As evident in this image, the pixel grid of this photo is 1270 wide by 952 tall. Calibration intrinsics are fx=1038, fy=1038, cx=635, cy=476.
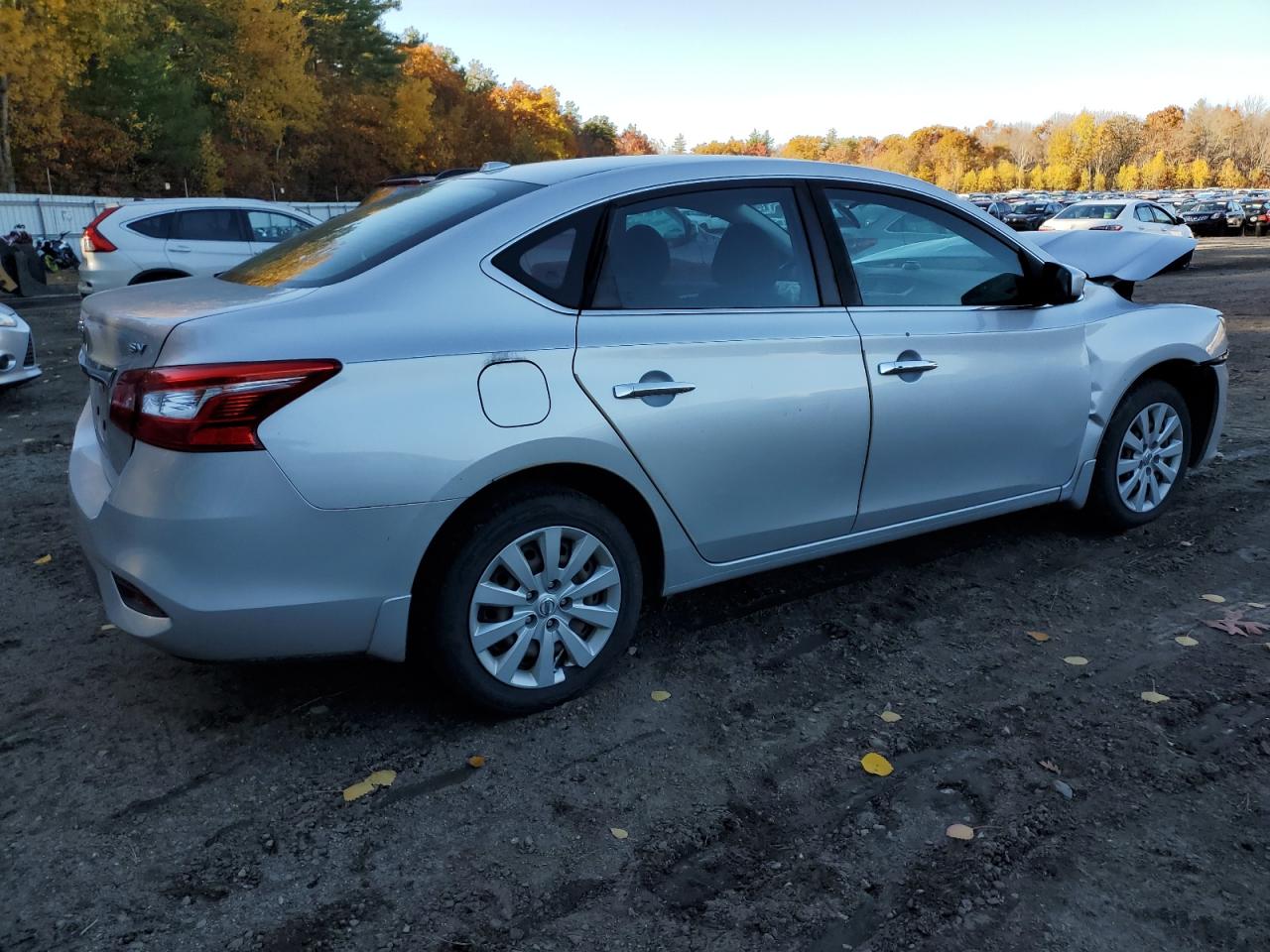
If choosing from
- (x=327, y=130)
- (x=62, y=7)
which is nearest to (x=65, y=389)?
(x=62, y=7)

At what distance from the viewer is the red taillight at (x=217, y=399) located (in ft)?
8.82

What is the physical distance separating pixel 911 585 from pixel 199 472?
9.56ft

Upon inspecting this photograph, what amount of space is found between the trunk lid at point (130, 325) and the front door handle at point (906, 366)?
2.00 metres

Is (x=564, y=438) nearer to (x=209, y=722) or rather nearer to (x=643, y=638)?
(x=643, y=638)

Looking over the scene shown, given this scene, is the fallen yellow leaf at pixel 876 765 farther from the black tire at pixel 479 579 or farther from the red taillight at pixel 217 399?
the red taillight at pixel 217 399

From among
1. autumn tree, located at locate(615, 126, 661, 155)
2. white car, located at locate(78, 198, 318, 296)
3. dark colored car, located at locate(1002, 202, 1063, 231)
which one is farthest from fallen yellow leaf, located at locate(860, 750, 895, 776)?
autumn tree, located at locate(615, 126, 661, 155)

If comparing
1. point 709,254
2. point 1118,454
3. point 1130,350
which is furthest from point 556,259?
point 1118,454

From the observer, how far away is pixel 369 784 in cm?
298

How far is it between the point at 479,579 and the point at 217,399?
88cm

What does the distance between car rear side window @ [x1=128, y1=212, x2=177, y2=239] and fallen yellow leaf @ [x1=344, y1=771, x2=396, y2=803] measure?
444 inches

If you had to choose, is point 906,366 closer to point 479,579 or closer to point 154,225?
point 479,579

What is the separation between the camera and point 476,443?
2.93m

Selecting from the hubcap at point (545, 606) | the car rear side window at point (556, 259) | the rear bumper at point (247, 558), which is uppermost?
the car rear side window at point (556, 259)

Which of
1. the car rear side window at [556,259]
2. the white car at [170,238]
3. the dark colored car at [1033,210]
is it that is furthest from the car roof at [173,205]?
the dark colored car at [1033,210]
